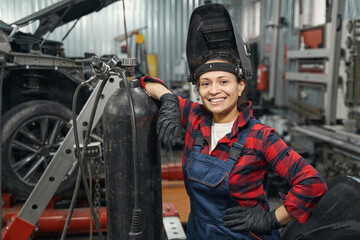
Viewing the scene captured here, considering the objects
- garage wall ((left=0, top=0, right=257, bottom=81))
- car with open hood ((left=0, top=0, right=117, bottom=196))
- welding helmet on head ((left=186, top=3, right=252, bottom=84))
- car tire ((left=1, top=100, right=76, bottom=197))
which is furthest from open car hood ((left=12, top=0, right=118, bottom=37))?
welding helmet on head ((left=186, top=3, right=252, bottom=84))

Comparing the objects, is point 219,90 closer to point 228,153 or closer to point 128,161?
point 228,153

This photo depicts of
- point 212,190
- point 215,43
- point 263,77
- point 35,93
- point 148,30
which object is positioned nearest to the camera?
point 212,190

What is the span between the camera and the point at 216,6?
4.84 feet

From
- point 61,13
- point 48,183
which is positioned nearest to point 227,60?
point 48,183

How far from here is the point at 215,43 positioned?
154 cm

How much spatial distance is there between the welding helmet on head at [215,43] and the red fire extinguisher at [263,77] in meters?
5.05

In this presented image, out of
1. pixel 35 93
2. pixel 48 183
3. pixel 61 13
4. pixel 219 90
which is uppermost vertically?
pixel 61 13

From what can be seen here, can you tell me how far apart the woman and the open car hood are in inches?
72.8

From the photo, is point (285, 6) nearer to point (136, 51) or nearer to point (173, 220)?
point (136, 51)

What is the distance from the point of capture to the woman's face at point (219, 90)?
4.70 feet

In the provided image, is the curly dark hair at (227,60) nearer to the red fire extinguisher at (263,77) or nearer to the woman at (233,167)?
the woman at (233,167)

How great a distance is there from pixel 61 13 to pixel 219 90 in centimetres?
225

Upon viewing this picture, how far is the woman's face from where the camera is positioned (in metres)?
1.43

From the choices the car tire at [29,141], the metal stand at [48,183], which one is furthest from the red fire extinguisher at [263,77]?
the metal stand at [48,183]
